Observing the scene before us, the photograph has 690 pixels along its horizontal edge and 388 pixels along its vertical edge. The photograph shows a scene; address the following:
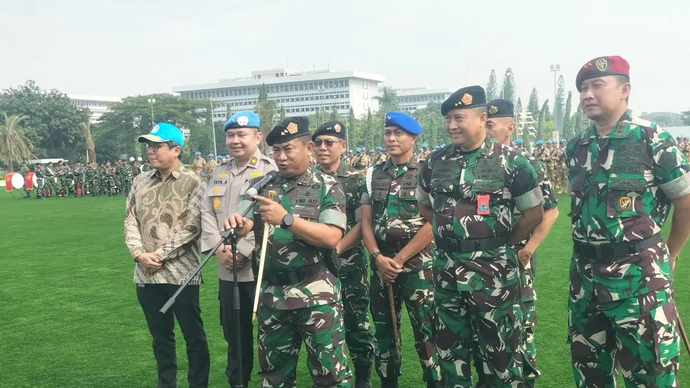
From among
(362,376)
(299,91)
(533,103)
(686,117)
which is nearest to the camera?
(362,376)

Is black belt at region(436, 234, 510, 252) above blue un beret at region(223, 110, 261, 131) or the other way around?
the other way around

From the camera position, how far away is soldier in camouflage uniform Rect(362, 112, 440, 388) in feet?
12.7

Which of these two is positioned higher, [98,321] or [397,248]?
[397,248]

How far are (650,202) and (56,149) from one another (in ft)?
216

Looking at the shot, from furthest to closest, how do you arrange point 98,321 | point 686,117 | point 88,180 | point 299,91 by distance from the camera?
point 299,91 → point 686,117 → point 88,180 → point 98,321

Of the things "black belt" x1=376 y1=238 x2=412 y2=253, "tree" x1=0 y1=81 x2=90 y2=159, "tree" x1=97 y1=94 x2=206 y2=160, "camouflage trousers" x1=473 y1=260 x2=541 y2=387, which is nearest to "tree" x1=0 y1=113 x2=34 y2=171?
"tree" x1=0 y1=81 x2=90 y2=159

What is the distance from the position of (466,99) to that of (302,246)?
1.21m

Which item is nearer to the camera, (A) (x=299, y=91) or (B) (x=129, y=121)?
(B) (x=129, y=121)

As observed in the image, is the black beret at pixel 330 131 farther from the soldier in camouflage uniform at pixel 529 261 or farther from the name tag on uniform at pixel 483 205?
the name tag on uniform at pixel 483 205

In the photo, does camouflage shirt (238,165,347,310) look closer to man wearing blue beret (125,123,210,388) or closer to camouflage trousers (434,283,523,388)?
camouflage trousers (434,283,523,388)

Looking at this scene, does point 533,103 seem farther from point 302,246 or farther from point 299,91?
point 302,246

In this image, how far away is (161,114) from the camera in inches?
2530

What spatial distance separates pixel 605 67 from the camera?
2.87 m

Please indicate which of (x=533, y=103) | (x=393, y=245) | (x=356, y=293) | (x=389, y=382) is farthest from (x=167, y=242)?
(x=533, y=103)
